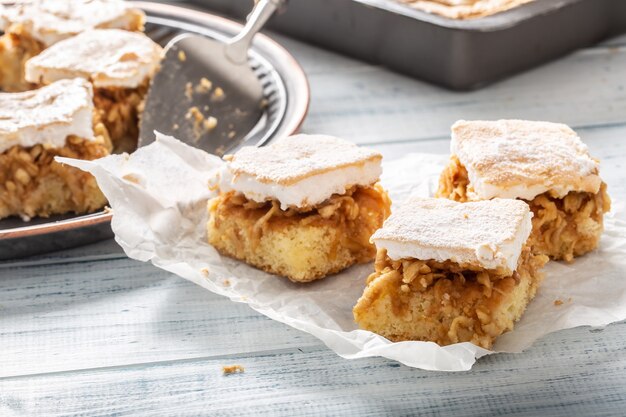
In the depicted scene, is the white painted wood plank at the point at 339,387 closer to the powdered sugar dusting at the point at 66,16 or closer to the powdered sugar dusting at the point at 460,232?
the powdered sugar dusting at the point at 460,232

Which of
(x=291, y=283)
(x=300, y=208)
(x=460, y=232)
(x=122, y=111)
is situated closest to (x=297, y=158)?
(x=300, y=208)

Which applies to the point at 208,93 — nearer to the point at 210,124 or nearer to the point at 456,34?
the point at 210,124

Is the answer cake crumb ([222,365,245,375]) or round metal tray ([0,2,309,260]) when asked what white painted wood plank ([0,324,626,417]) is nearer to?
cake crumb ([222,365,245,375])

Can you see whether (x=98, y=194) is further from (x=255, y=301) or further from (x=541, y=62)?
(x=541, y=62)

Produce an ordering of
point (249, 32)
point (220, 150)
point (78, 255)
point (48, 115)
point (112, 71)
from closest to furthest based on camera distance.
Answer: point (78, 255) → point (48, 115) → point (220, 150) → point (112, 71) → point (249, 32)

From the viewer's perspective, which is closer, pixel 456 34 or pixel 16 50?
pixel 456 34

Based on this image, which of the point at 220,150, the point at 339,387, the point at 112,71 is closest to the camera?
the point at 339,387
